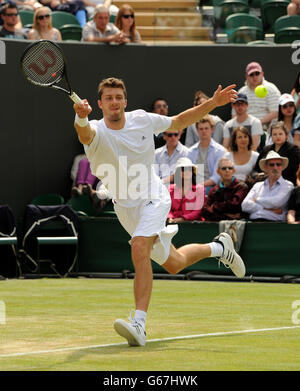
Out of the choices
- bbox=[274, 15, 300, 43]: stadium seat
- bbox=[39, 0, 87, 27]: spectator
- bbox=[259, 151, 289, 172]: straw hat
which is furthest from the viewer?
bbox=[39, 0, 87, 27]: spectator

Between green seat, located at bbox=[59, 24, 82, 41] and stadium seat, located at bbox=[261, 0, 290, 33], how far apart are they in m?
3.11

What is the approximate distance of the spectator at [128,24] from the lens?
13984 millimetres

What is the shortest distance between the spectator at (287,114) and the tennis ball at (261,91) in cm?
53

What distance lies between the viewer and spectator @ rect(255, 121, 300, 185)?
39.6ft

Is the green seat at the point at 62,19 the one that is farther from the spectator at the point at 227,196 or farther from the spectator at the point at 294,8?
the spectator at the point at 227,196

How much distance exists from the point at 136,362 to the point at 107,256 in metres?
7.04

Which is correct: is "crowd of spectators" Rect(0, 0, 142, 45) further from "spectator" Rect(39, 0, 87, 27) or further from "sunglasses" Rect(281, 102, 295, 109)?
"sunglasses" Rect(281, 102, 295, 109)

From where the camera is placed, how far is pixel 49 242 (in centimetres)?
1258

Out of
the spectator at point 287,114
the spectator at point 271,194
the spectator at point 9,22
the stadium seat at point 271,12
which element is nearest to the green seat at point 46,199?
the spectator at point 9,22

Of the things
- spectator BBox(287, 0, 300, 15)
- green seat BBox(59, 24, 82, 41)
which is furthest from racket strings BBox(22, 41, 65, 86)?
spectator BBox(287, 0, 300, 15)

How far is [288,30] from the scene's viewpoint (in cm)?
1427

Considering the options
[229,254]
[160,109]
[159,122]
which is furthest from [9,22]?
[159,122]

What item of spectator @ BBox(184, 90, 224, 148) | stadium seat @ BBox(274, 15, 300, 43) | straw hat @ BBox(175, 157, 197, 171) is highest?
stadium seat @ BBox(274, 15, 300, 43)

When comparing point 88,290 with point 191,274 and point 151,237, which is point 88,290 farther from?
point 151,237
